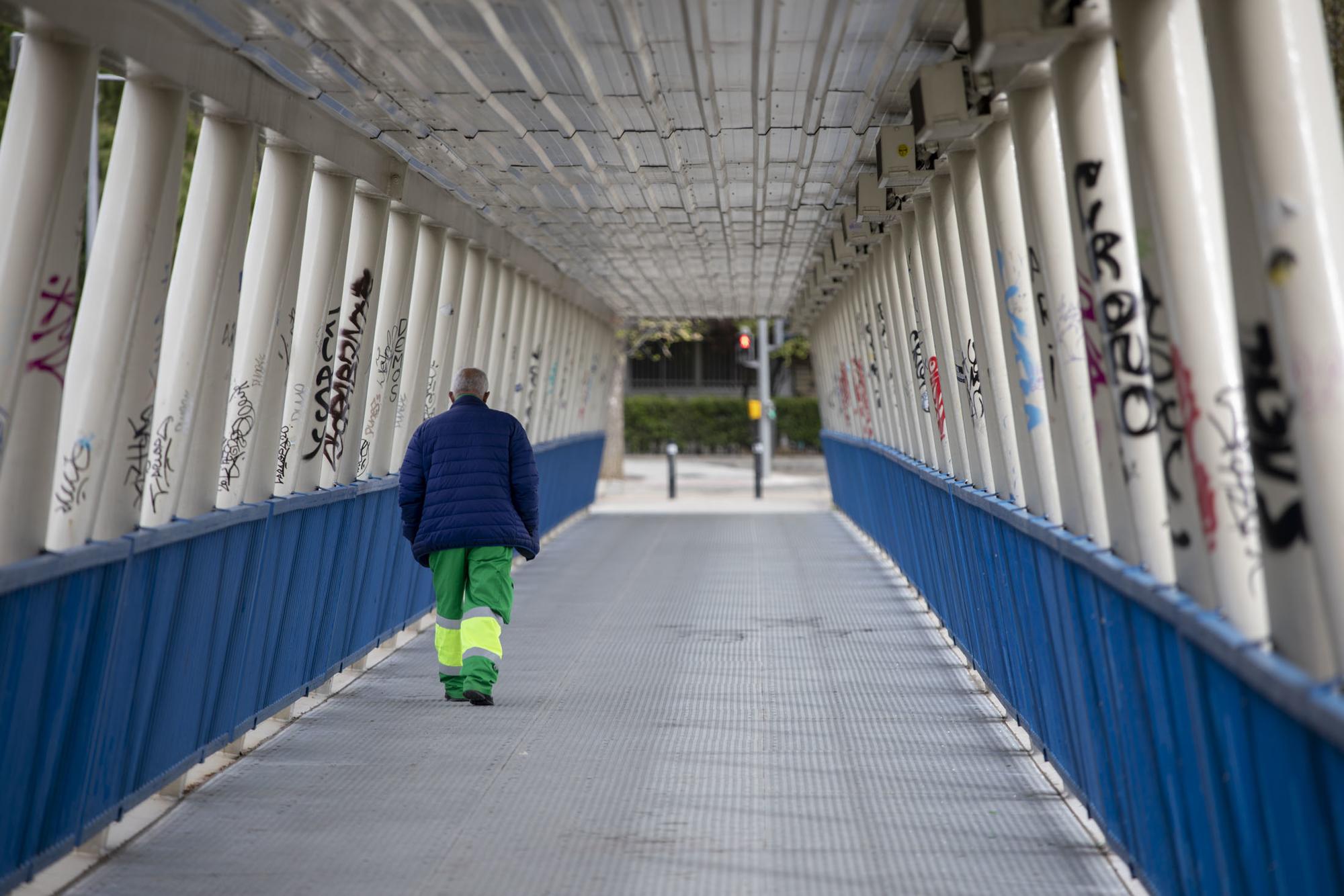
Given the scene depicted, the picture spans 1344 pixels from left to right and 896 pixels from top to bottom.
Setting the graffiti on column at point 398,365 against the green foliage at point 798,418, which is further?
the green foliage at point 798,418

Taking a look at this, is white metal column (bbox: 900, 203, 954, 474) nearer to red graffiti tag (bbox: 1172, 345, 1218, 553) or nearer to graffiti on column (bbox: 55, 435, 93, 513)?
red graffiti tag (bbox: 1172, 345, 1218, 553)

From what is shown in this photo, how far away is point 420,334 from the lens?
11359 millimetres

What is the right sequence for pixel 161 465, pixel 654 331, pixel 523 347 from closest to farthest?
1. pixel 161 465
2. pixel 523 347
3. pixel 654 331

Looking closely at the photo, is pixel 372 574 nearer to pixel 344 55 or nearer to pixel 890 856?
pixel 344 55

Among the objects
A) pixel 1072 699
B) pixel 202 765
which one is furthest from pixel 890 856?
pixel 202 765

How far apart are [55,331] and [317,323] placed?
136 inches

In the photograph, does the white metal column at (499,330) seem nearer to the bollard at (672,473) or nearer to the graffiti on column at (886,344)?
the graffiti on column at (886,344)

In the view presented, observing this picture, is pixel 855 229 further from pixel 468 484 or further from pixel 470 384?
pixel 468 484

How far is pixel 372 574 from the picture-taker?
9.40 m

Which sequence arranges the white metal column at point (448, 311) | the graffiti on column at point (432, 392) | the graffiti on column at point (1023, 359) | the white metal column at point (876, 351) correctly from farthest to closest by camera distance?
1. the white metal column at point (876, 351)
2. the white metal column at point (448, 311)
3. the graffiti on column at point (432, 392)
4. the graffiti on column at point (1023, 359)

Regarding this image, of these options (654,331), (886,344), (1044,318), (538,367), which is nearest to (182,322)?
(1044,318)

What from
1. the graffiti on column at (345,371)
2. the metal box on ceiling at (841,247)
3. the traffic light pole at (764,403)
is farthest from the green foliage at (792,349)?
the graffiti on column at (345,371)

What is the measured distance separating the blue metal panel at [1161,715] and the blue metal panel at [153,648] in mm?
3446

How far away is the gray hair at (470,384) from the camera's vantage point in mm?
8352
